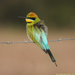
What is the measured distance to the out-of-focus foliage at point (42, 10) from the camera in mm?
6176

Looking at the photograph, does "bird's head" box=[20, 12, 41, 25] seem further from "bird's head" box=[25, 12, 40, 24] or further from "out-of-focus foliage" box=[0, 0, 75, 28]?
"out-of-focus foliage" box=[0, 0, 75, 28]

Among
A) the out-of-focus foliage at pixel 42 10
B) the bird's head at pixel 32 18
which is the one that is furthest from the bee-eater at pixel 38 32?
the out-of-focus foliage at pixel 42 10

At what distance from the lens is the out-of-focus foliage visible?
20.3 ft

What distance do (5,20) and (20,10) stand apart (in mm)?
633

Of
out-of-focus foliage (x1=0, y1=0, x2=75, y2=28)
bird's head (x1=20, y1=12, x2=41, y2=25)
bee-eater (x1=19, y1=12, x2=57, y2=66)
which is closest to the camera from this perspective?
bee-eater (x1=19, y1=12, x2=57, y2=66)

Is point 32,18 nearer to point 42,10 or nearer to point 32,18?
point 32,18

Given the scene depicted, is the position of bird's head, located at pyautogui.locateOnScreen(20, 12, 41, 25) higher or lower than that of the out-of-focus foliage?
higher

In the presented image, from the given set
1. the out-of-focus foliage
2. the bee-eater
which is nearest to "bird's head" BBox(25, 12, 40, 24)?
the bee-eater

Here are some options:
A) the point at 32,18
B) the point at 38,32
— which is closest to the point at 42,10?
the point at 32,18

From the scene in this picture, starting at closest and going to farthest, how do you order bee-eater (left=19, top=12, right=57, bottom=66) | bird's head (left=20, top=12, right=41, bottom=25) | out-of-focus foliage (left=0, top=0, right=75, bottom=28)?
bee-eater (left=19, top=12, right=57, bottom=66) → bird's head (left=20, top=12, right=41, bottom=25) → out-of-focus foliage (left=0, top=0, right=75, bottom=28)

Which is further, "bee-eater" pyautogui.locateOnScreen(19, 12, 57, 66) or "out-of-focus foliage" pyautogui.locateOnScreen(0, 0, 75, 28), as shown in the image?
"out-of-focus foliage" pyautogui.locateOnScreen(0, 0, 75, 28)

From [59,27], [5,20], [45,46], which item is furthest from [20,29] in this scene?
[45,46]

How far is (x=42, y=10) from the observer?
630 cm

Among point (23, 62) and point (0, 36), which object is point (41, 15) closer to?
point (0, 36)
